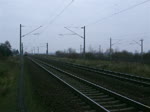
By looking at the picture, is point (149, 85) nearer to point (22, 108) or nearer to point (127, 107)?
point (127, 107)

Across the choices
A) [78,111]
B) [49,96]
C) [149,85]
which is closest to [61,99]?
[49,96]

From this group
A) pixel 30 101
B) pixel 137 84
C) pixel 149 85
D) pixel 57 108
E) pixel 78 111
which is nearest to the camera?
pixel 78 111

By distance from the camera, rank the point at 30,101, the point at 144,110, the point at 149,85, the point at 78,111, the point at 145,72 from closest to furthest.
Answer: the point at 144,110 < the point at 78,111 < the point at 30,101 < the point at 149,85 < the point at 145,72

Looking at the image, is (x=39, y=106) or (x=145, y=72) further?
(x=145, y=72)

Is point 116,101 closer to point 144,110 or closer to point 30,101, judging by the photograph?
point 144,110

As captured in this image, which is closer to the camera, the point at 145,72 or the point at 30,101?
the point at 30,101

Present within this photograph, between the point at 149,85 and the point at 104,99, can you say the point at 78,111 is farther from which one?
the point at 149,85

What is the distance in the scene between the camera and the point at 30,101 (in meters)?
14.1

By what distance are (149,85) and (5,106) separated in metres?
8.92

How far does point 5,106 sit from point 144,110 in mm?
5852

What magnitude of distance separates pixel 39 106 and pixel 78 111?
2.13 metres

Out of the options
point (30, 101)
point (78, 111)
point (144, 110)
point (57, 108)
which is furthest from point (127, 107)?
point (30, 101)

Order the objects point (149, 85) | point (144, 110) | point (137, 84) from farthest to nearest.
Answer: point (137, 84) < point (149, 85) < point (144, 110)

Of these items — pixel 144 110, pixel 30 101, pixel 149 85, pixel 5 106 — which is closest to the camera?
pixel 144 110
